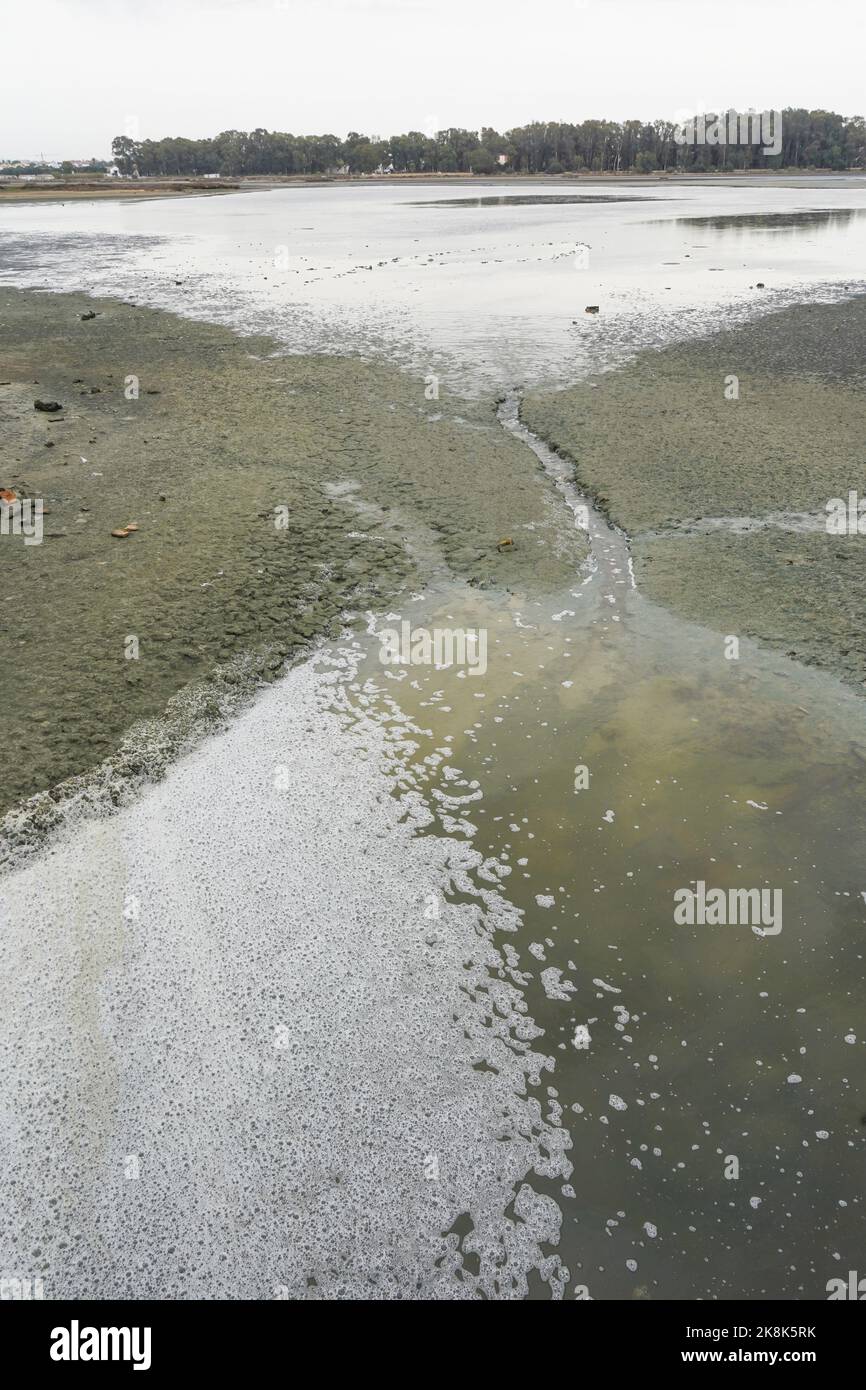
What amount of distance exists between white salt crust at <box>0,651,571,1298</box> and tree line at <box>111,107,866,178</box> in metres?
161

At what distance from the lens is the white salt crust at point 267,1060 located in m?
3.65

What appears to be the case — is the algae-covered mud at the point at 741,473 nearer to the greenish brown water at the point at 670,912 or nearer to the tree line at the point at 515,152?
the greenish brown water at the point at 670,912

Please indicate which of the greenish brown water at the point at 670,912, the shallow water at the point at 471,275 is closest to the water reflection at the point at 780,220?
the shallow water at the point at 471,275

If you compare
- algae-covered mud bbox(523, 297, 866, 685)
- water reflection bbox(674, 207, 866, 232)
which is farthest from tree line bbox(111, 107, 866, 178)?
algae-covered mud bbox(523, 297, 866, 685)

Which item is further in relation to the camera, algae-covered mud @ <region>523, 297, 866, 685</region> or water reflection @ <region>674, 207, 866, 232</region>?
water reflection @ <region>674, 207, 866, 232</region>

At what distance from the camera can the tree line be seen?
141250mm

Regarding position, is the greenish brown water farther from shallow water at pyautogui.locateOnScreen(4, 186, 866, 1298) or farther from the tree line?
the tree line

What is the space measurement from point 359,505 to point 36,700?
5025 mm

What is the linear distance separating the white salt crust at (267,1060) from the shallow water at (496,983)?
0.02 metres

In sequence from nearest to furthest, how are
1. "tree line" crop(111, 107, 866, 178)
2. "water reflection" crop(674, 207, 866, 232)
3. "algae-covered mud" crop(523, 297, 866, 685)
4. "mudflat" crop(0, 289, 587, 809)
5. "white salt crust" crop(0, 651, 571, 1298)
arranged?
"white salt crust" crop(0, 651, 571, 1298), "mudflat" crop(0, 289, 587, 809), "algae-covered mud" crop(523, 297, 866, 685), "water reflection" crop(674, 207, 866, 232), "tree line" crop(111, 107, 866, 178)

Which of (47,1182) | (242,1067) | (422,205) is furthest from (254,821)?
(422,205)

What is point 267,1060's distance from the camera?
4.41 meters

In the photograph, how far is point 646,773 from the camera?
6324 millimetres

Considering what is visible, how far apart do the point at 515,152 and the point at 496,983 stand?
17860 centimetres
